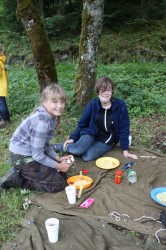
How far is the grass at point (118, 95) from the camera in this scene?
301cm

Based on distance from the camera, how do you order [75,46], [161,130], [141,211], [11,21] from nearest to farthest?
[141,211], [161,130], [75,46], [11,21]

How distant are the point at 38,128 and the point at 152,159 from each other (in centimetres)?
175

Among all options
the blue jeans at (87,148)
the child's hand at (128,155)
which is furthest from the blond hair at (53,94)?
the child's hand at (128,155)

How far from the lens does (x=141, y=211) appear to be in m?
2.87

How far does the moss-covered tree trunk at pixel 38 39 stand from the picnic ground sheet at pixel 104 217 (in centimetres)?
239

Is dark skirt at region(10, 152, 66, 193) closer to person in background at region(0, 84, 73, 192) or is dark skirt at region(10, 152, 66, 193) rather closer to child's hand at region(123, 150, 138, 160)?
person in background at region(0, 84, 73, 192)

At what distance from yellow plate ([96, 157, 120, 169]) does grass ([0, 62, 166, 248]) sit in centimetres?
80

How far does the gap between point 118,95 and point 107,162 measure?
7.70 feet

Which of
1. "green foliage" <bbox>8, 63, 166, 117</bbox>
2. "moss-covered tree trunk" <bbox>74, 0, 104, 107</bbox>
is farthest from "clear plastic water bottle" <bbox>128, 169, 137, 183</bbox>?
"moss-covered tree trunk" <bbox>74, 0, 104, 107</bbox>

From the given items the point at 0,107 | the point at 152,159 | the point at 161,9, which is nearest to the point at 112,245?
the point at 152,159

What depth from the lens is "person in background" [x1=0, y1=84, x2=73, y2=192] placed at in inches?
119

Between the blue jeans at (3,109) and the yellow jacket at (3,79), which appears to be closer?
the yellow jacket at (3,79)

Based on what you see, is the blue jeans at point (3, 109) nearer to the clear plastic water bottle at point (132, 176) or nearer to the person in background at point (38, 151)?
the person in background at point (38, 151)

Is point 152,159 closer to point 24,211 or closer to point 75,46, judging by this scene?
point 24,211
